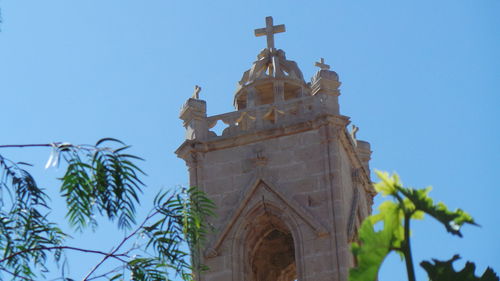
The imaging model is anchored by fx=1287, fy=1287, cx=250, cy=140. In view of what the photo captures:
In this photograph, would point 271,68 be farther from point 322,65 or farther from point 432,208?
point 432,208

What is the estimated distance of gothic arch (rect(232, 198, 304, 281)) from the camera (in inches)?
896

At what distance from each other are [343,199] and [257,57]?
4339mm

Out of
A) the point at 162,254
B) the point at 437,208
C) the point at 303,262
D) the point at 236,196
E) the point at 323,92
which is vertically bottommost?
the point at 437,208

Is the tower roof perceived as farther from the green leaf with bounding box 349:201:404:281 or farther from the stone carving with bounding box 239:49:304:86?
the green leaf with bounding box 349:201:404:281

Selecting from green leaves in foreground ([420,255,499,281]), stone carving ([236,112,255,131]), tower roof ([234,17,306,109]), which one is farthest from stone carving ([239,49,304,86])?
green leaves in foreground ([420,255,499,281])

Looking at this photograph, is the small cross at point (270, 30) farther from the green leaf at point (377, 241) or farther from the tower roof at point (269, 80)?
the green leaf at point (377, 241)

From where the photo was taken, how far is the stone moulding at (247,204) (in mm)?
22531

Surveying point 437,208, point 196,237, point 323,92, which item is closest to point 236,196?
point 323,92

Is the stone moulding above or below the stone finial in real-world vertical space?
below

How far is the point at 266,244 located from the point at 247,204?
1316 millimetres

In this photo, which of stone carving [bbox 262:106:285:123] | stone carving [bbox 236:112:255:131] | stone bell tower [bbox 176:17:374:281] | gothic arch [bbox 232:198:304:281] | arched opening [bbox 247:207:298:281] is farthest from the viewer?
stone carving [bbox 236:112:255:131]

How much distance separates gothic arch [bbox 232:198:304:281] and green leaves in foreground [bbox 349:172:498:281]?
52.9 ft

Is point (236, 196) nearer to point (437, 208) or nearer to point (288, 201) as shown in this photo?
point (288, 201)

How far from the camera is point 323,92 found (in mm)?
23906
